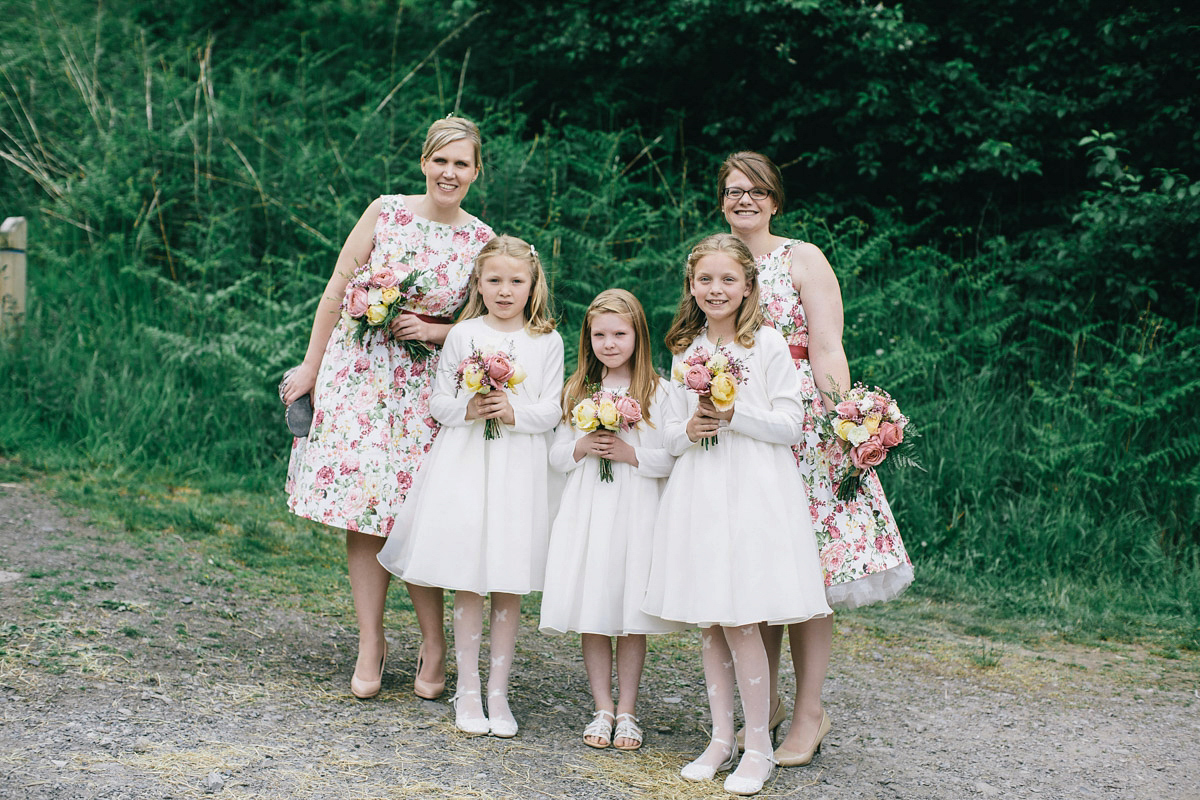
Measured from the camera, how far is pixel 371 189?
9.16 m

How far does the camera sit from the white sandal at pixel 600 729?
152 inches

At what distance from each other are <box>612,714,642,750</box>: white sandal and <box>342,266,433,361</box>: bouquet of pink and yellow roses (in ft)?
5.71

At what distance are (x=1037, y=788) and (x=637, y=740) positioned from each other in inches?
55.6

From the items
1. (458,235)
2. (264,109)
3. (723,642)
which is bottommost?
(723,642)

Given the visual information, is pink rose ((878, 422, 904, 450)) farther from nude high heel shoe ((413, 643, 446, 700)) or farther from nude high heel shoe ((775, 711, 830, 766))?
nude high heel shoe ((413, 643, 446, 700))

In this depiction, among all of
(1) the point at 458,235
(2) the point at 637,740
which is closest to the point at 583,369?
(1) the point at 458,235

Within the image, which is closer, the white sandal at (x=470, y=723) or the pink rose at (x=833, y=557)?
the pink rose at (x=833, y=557)

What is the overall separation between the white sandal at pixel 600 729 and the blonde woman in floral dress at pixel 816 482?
62 centimetres

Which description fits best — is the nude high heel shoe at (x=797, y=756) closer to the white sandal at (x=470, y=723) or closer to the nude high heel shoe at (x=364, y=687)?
the white sandal at (x=470, y=723)

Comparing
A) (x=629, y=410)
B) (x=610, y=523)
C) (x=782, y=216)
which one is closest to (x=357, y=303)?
(x=629, y=410)

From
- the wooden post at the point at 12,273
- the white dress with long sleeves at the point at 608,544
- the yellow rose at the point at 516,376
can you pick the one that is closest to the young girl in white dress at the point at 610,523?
the white dress with long sleeves at the point at 608,544

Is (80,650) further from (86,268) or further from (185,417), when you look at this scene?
(86,268)

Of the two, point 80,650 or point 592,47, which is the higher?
point 592,47

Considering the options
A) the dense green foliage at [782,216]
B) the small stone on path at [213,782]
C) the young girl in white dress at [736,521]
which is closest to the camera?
the small stone on path at [213,782]
